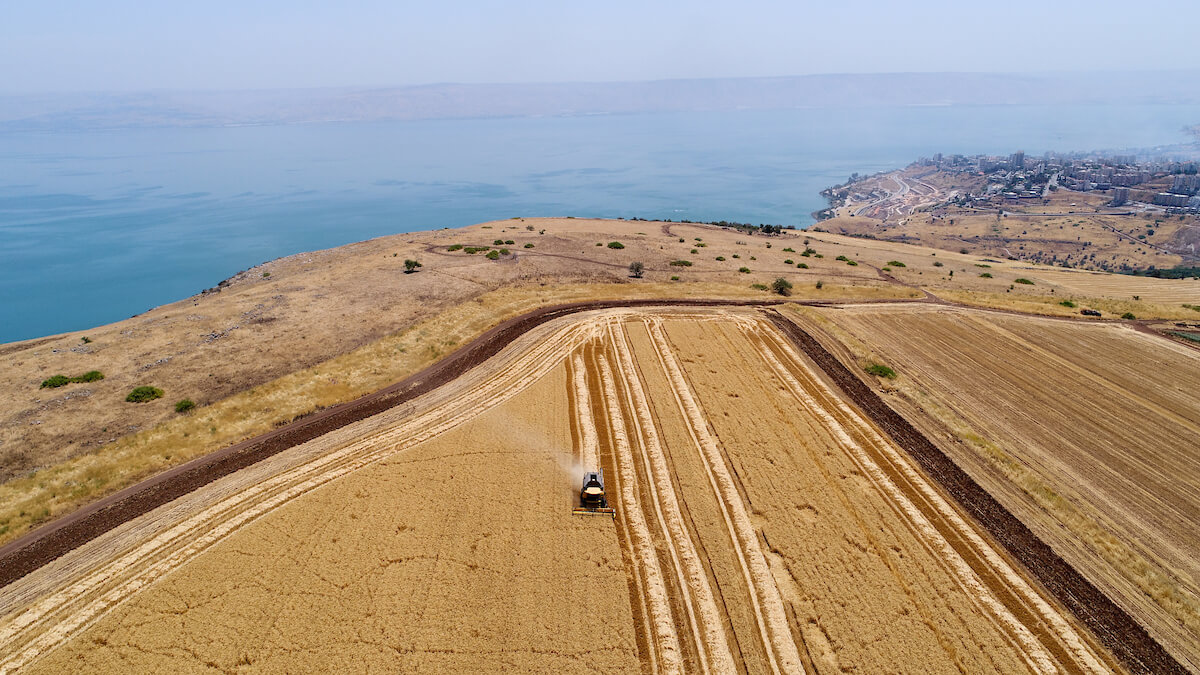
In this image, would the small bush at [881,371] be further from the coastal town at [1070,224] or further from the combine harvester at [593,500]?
the coastal town at [1070,224]

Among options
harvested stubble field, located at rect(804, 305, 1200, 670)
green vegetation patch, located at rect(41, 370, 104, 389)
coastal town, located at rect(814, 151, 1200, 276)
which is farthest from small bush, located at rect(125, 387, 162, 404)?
coastal town, located at rect(814, 151, 1200, 276)

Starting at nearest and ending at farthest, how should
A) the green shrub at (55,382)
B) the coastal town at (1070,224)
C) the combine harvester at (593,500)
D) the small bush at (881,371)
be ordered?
the combine harvester at (593,500), the green shrub at (55,382), the small bush at (881,371), the coastal town at (1070,224)

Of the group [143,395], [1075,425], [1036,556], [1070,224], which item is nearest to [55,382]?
[143,395]

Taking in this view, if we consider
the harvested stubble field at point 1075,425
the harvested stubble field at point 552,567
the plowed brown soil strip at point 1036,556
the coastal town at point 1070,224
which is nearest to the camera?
the harvested stubble field at point 552,567

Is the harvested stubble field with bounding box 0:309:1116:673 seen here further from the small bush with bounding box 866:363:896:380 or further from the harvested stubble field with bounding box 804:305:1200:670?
the small bush with bounding box 866:363:896:380

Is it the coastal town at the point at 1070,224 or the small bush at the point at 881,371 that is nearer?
the small bush at the point at 881,371

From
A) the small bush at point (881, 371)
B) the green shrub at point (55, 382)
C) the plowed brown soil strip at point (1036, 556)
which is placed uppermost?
the green shrub at point (55, 382)

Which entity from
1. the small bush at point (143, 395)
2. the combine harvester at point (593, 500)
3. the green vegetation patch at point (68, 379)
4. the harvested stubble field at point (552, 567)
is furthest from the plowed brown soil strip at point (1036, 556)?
the green vegetation patch at point (68, 379)

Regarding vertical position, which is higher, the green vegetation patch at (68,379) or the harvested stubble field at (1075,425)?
the green vegetation patch at (68,379)
